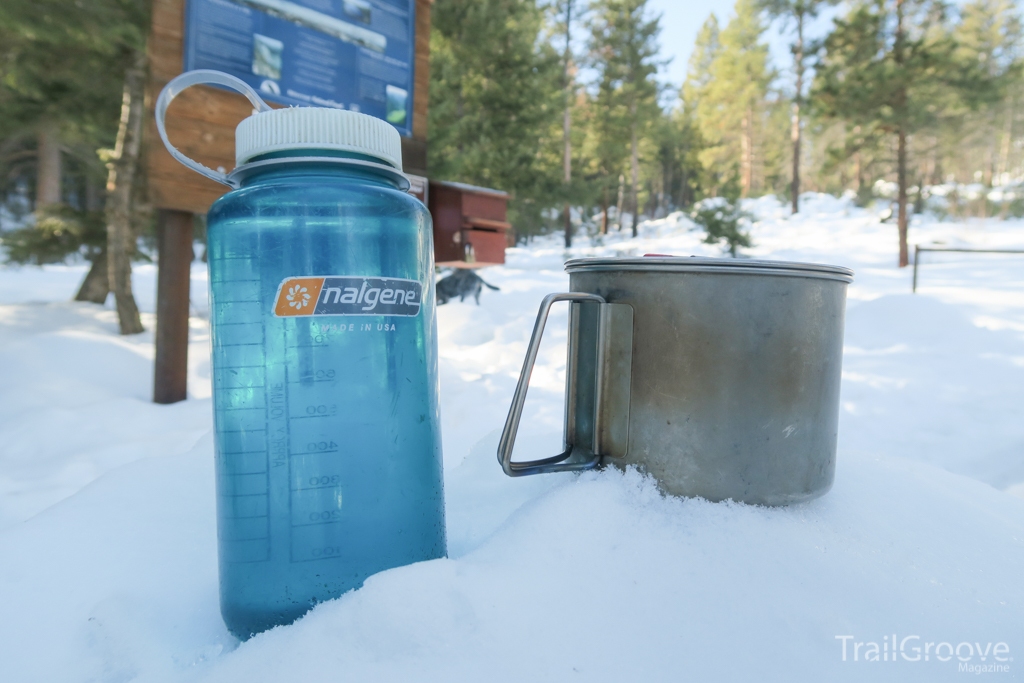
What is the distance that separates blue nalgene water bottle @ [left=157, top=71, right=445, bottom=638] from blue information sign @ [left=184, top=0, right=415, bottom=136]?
8.23 ft

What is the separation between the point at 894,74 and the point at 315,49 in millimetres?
13382

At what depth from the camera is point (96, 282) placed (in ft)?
23.1

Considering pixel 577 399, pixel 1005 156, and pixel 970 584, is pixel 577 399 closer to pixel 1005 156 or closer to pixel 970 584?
pixel 970 584

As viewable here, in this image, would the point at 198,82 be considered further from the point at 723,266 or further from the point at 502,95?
the point at 502,95

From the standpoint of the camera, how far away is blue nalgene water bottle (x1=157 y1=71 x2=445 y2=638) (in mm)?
905

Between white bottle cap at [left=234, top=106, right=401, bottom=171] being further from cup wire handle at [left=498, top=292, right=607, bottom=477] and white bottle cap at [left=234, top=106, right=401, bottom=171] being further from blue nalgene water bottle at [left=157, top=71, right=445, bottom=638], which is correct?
cup wire handle at [left=498, top=292, right=607, bottom=477]

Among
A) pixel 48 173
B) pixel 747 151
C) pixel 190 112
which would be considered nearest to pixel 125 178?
pixel 190 112

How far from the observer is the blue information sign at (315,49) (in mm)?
2969

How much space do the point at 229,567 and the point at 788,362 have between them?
0.99m

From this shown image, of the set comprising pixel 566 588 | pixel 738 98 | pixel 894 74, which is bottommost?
pixel 566 588

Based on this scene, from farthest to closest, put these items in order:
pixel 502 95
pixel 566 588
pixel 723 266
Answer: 1. pixel 502 95
2. pixel 723 266
3. pixel 566 588

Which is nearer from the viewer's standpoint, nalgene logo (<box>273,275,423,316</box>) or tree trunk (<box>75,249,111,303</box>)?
nalgene logo (<box>273,275,423,316</box>)

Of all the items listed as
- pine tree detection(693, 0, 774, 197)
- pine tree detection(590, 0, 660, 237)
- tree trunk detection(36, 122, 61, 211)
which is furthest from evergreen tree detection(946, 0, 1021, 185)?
tree trunk detection(36, 122, 61, 211)

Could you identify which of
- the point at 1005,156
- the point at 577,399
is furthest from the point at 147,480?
the point at 1005,156
